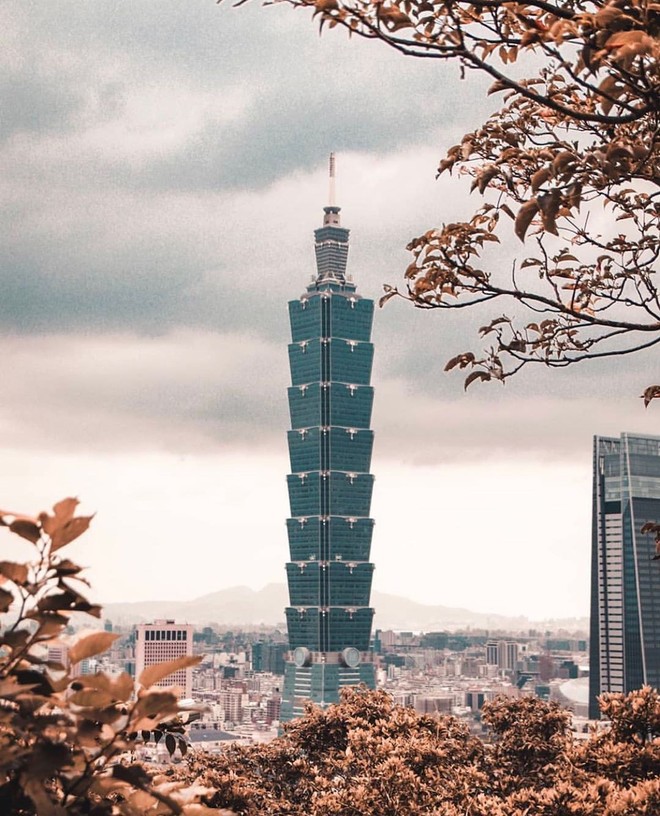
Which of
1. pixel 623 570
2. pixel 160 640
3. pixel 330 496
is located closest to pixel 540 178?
pixel 330 496

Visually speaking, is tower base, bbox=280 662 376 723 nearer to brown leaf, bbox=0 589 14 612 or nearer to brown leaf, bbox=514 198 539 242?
brown leaf, bbox=514 198 539 242

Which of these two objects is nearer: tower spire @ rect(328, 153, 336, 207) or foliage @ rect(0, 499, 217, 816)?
foliage @ rect(0, 499, 217, 816)

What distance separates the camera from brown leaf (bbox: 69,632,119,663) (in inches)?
76.1

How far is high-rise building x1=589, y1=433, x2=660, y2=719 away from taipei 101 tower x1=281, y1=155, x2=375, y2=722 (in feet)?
84.2

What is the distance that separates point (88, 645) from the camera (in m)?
1.94

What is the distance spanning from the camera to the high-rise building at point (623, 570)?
395ft

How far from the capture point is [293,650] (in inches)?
5089

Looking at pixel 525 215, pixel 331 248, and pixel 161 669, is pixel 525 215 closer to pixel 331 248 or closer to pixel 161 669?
pixel 161 669

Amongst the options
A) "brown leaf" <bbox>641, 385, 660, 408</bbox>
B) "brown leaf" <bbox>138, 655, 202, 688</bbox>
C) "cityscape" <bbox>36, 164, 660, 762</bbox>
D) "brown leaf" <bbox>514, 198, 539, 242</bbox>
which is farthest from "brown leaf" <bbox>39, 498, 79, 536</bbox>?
"cityscape" <bbox>36, 164, 660, 762</bbox>

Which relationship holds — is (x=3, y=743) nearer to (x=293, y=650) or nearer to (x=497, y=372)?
(x=497, y=372)

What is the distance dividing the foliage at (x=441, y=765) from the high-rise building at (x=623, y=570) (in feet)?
364

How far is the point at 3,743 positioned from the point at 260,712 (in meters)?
178

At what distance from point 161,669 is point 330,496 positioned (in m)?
123

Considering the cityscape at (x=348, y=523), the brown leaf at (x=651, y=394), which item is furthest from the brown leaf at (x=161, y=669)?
the cityscape at (x=348, y=523)
